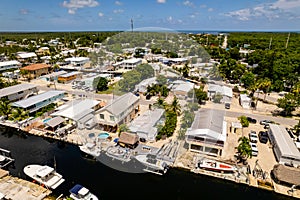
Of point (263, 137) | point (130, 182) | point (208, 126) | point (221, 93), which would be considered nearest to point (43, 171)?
point (130, 182)

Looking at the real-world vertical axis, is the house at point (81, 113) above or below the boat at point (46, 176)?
above

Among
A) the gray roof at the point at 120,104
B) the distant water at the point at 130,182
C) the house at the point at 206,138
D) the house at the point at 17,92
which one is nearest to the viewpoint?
the distant water at the point at 130,182

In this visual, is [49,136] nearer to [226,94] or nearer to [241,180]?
[241,180]

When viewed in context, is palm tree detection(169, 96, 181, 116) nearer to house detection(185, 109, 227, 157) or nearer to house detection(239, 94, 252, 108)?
house detection(185, 109, 227, 157)

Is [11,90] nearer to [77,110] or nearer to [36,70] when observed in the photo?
[77,110]

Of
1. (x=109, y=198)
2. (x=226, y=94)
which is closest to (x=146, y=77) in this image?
(x=226, y=94)

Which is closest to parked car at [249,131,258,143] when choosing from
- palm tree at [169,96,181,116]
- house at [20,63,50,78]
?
palm tree at [169,96,181,116]

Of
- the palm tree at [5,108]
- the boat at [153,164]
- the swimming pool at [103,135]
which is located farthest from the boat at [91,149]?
the palm tree at [5,108]

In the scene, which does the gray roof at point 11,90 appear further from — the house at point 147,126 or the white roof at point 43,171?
the house at point 147,126
